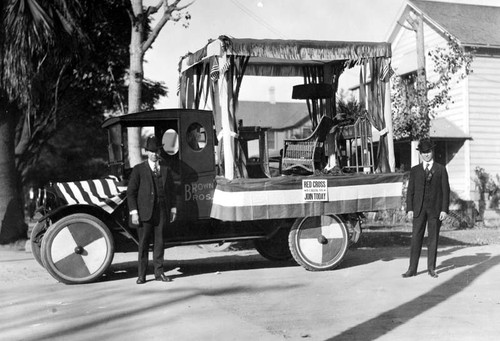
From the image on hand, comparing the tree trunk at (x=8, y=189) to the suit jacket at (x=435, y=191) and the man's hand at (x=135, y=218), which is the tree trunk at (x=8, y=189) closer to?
the man's hand at (x=135, y=218)

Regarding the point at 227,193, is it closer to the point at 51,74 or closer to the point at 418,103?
the point at 51,74

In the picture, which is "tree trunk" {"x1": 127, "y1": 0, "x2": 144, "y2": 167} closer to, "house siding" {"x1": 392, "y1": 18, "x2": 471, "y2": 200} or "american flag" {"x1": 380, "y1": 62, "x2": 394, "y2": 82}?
"american flag" {"x1": 380, "y1": 62, "x2": 394, "y2": 82}

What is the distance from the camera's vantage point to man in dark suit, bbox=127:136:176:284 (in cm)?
898

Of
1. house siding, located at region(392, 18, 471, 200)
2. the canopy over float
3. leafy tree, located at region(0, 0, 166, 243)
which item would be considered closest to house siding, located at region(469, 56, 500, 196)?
house siding, located at region(392, 18, 471, 200)

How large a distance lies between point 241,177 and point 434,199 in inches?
111

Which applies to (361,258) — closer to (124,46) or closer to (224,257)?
(224,257)

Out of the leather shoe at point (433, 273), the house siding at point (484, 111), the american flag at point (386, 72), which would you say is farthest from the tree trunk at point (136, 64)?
the house siding at point (484, 111)

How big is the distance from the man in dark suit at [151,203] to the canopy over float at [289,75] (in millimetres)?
1110

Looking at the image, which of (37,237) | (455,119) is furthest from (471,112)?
(37,237)

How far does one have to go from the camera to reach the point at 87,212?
9.24 m

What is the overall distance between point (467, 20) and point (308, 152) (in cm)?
1585

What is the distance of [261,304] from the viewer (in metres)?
7.49

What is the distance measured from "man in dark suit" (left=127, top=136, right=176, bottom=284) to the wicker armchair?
2.70m

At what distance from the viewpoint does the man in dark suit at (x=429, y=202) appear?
30.6ft
